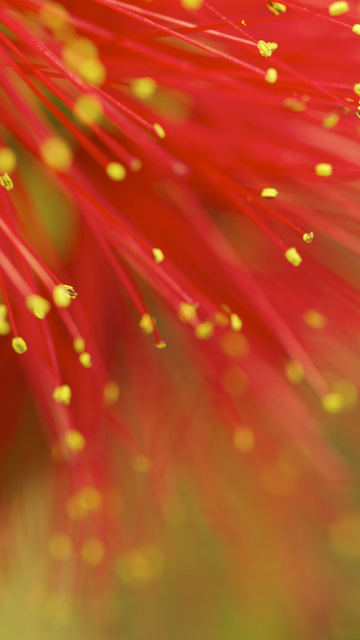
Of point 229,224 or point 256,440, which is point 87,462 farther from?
point 229,224

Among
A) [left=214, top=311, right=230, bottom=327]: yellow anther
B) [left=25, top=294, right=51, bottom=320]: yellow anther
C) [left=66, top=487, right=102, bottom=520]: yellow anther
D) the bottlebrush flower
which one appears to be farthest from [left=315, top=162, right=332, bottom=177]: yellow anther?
[left=66, top=487, right=102, bottom=520]: yellow anther

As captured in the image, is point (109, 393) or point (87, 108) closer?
point (87, 108)

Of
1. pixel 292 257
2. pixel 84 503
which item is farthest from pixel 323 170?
pixel 84 503

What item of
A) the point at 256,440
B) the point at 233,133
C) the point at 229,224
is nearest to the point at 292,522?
the point at 256,440

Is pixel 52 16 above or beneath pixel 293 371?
above

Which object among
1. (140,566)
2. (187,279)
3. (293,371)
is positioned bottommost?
(140,566)

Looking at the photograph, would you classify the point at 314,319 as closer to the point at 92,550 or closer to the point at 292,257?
the point at 292,257

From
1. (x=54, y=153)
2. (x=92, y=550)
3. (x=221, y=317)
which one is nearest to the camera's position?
(x=54, y=153)
